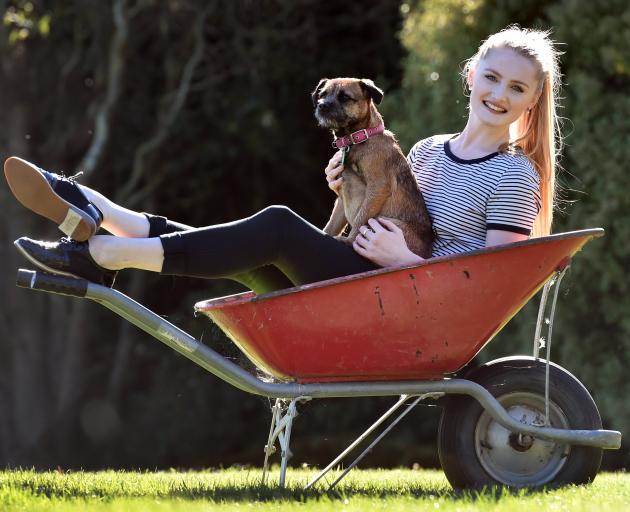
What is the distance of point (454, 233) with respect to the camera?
3.57 meters

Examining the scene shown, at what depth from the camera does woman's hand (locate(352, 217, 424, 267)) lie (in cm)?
338

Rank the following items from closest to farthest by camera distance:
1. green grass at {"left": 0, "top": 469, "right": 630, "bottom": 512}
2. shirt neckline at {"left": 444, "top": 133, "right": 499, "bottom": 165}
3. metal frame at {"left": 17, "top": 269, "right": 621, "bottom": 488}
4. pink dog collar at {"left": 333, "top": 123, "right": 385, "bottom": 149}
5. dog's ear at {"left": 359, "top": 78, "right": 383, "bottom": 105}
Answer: green grass at {"left": 0, "top": 469, "right": 630, "bottom": 512} → metal frame at {"left": 17, "top": 269, "right": 621, "bottom": 488} → shirt neckline at {"left": 444, "top": 133, "right": 499, "bottom": 165} → pink dog collar at {"left": 333, "top": 123, "right": 385, "bottom": 149} → dog's ear at {"left": 359, "top": 78, "right": 383, "bottom": 105}

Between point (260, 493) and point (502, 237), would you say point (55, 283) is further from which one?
point (502, 237)

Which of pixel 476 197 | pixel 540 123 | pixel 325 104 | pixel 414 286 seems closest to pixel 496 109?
pixel 540 123

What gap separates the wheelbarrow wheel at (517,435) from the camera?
11.1 feet

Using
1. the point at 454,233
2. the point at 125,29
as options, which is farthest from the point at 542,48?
the point at 125,29

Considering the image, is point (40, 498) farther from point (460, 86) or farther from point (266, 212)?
point (460, 86)

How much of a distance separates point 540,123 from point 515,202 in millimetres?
402

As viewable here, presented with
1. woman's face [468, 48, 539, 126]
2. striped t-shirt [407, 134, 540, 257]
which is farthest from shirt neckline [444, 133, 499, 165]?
woman's face [468, 48, 539, 126]

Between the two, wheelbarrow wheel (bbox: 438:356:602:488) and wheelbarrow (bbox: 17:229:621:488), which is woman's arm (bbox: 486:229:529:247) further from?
wheelbarrow wheel (bbox: 438:356:602:488)

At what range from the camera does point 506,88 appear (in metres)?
3.59

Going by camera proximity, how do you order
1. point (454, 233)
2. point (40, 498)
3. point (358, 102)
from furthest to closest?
1. point (358, 102)
2. point (454, 233)
3. point (40, 498)

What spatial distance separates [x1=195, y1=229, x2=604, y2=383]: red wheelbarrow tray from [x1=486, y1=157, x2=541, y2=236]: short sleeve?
0.61 ft

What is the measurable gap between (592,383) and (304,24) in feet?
15.3
